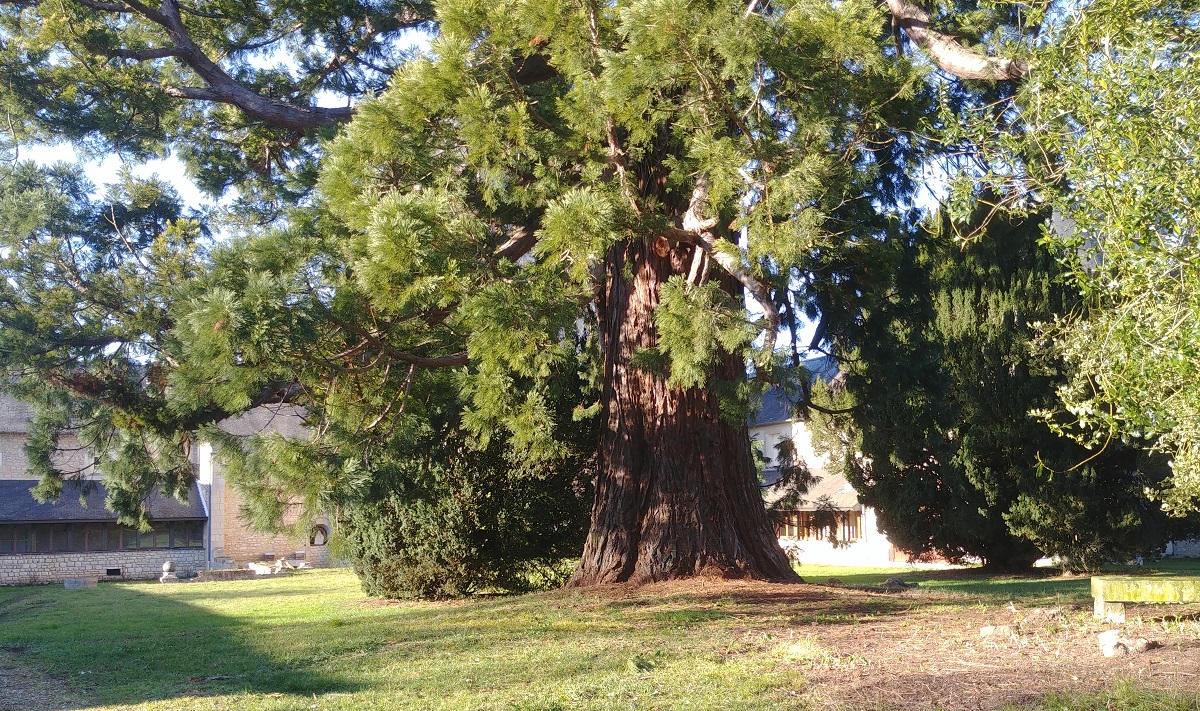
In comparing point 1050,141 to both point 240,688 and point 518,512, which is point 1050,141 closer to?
point 240,688

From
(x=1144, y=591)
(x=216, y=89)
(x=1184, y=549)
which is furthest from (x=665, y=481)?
(x=1184, y=549)

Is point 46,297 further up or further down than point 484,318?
further up

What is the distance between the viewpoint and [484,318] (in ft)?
28.8

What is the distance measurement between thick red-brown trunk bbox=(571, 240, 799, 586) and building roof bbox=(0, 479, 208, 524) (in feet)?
77.5

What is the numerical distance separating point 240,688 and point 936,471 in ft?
54.6

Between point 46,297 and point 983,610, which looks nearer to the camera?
point 983,610

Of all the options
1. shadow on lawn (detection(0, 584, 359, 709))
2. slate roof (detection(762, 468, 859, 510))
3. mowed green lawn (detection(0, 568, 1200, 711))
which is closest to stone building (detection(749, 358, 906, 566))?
slate roof (detection(762, 468, 859, 510))

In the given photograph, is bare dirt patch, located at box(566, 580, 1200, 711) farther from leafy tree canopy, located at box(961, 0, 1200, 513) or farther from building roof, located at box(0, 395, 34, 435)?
building roof, located at box(0, 395, 34, 435)

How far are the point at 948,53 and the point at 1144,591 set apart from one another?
5.29 meters

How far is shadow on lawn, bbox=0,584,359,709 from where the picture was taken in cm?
753

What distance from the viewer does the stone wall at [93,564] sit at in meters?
32.0

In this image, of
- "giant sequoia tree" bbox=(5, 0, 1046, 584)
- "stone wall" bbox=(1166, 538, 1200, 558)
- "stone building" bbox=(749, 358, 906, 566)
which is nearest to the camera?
"giant sequoia tree" bbox=(5, 0, 1046, 584)

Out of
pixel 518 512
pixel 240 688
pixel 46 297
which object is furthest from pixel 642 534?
pixel 46 297

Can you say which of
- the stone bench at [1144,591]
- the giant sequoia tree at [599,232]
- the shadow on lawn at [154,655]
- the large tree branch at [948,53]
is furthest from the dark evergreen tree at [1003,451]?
the shadow on lawn at [154,655]
